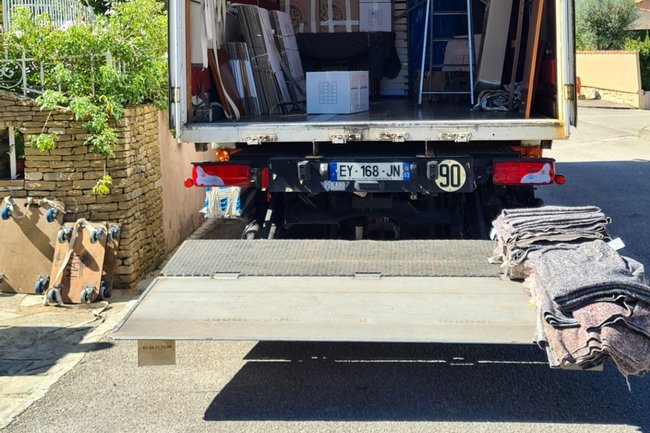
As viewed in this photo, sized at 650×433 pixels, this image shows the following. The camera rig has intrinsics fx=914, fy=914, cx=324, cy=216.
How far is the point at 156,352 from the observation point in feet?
15.6

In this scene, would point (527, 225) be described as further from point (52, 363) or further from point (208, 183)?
point (52, 363)

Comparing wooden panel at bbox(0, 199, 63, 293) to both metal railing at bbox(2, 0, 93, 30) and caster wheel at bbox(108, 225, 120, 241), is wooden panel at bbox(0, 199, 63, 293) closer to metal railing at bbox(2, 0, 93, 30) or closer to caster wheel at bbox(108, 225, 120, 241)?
caster wheel at bbox(108, 225, 120, 241)

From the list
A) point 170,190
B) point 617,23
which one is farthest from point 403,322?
point 617,23

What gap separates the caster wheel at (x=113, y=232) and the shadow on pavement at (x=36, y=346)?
0.88 meters

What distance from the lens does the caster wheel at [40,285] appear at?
7.16 m

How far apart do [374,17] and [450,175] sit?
4.64m

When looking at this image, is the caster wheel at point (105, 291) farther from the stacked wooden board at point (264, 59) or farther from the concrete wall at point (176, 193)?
the stacked wooden board at point (264, 59)

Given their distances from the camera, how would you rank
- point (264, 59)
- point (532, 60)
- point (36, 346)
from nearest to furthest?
point (36, 346)
point (532, 60)
point (264, 59)

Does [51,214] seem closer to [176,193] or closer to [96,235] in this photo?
[96,235]

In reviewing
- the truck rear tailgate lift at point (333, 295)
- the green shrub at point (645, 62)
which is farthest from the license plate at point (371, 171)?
the green shrub at point (645, 62)

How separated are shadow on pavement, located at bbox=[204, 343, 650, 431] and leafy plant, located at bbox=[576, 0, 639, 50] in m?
27.1

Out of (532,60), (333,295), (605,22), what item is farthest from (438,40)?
(605,22)

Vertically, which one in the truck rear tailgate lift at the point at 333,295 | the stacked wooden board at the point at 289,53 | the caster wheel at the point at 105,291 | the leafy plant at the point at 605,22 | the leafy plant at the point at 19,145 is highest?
the leafy plant at the point at 605,22

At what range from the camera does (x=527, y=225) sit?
205 inches
